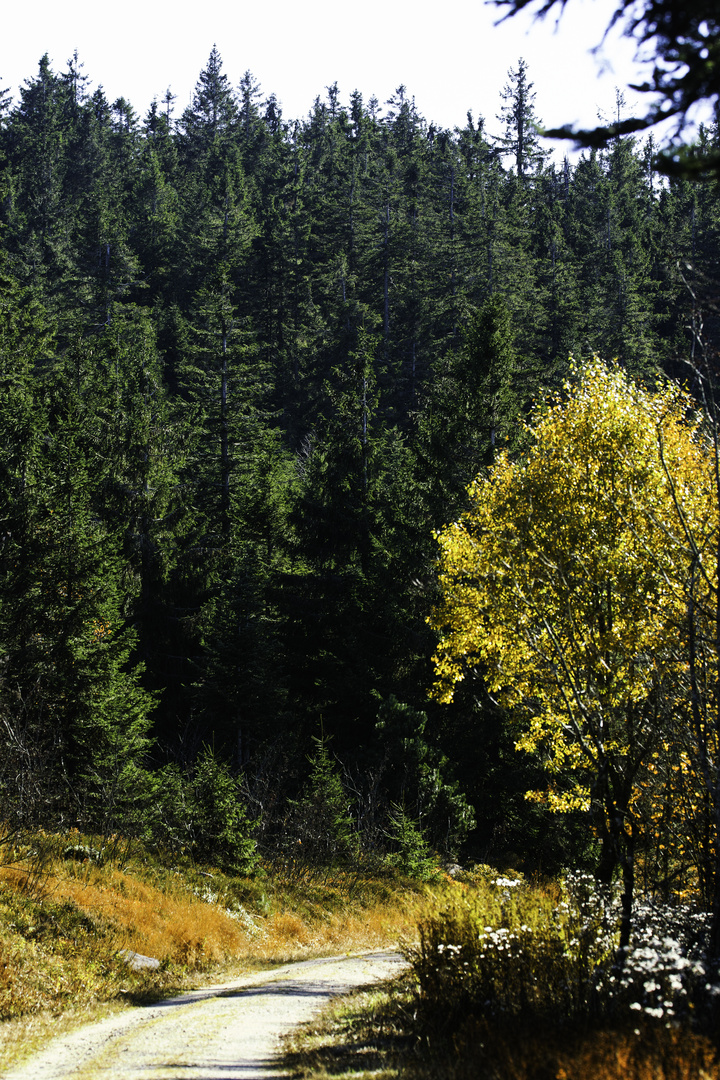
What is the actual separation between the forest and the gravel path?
4.22 meters

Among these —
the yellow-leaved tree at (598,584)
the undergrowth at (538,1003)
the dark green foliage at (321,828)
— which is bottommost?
the dark green foliage at (321,828)

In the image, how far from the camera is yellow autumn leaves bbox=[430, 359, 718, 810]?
9008 millimetres

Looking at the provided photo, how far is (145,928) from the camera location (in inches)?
502

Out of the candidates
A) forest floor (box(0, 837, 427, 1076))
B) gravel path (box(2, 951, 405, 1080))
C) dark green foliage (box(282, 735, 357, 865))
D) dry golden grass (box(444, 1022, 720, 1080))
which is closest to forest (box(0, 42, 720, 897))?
dark green foliage (box(282, 735, 357, 865))

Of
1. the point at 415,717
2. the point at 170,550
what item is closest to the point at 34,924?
the point at 415,717

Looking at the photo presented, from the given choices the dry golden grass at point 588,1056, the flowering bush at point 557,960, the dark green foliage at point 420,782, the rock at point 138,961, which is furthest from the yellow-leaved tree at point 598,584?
the rock at point 138,961

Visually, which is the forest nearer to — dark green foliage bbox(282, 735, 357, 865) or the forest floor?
dark green foliage bbox(282, 735, 357, 865)

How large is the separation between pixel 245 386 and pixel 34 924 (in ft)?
99.5

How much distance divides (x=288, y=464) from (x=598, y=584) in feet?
123

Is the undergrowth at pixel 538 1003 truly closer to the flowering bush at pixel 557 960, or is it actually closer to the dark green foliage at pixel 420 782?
the flowering bush at pixel 557 960

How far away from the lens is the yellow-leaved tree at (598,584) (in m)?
8.59

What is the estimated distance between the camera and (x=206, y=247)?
63062 mm

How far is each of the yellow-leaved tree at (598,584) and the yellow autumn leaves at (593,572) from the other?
0.04 m

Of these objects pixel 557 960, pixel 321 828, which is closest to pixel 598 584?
pixel 557 960
